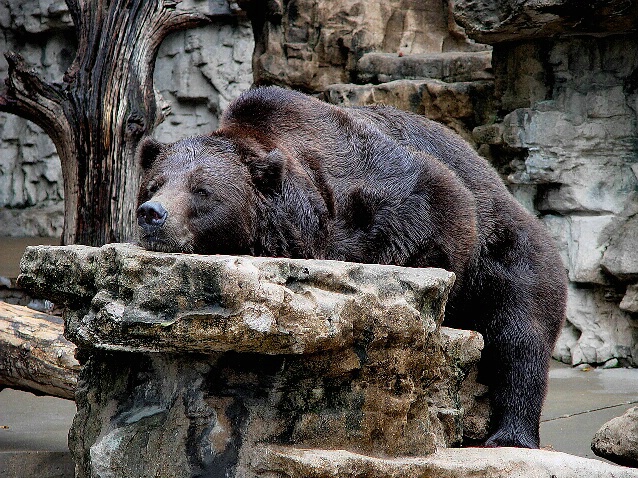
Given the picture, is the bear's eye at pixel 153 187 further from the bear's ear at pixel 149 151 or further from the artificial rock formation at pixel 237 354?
the artificial rock formation at pixel 237 354

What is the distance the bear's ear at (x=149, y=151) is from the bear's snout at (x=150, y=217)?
58 centimetres

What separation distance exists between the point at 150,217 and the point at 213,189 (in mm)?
395

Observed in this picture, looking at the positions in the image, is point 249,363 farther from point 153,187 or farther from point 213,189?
point 153,187

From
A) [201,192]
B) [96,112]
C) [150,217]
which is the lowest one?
[150,217]

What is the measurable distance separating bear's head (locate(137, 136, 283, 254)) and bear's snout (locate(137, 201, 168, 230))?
107 mm

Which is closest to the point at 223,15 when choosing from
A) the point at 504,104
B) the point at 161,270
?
the point at 504,104

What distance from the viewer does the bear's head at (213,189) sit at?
12.3 feet

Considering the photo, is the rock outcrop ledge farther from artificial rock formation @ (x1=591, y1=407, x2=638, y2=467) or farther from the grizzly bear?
artificial rock formation @ (x1=591, y1=407, x2=638, y2=467)

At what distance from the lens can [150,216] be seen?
11.5 ft

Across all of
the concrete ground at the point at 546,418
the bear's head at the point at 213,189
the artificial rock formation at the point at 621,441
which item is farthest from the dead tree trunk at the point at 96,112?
the artificial rock formation at the point at 621,441

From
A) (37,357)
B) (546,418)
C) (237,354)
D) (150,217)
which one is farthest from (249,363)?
(546,418)

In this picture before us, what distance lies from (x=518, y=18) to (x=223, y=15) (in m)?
7.49

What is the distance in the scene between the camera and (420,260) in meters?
4.05

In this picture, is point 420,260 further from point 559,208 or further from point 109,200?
point 559,208
